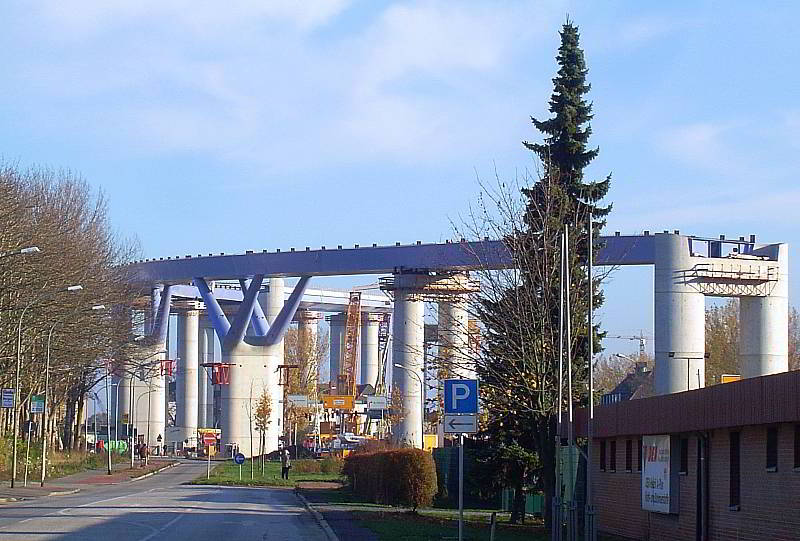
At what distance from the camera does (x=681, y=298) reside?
5622cm

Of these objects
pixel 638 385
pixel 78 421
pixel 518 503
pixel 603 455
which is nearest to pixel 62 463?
pixel 78 421

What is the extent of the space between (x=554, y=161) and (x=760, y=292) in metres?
25.8

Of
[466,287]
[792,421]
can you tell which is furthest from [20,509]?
[792,421]

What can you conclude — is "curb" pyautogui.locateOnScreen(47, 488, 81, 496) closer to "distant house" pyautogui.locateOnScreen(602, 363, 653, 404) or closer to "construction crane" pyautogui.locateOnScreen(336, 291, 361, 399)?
"distant house" pyautogui.locateOnScreen(602, 363, 653, 404)

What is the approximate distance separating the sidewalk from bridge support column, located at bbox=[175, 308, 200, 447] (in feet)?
88.5

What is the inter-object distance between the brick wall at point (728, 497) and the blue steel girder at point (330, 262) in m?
30.7

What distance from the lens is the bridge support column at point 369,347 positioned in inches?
5408

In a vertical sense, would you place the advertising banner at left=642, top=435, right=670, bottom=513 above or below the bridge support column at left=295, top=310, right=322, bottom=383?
below

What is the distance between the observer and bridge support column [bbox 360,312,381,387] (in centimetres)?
13738

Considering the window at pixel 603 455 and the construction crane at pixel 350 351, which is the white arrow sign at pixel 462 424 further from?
the construction crane at pixel 350 351

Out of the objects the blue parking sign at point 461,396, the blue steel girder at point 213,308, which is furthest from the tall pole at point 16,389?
the blue parking sign at point 461,396

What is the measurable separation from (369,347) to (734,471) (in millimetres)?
121056

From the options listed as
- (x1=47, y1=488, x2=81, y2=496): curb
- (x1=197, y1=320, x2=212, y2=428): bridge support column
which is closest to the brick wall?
(x1=47, y1=488, x2=81, y2=496): curb

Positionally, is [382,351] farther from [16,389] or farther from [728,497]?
[728,497]
